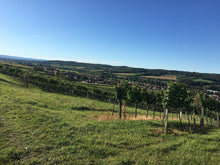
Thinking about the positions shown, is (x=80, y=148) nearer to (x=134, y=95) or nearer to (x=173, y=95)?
(x=173, y=95)

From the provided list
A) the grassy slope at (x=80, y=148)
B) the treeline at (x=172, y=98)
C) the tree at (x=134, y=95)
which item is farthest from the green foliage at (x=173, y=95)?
the tree at (x=134, y=95)

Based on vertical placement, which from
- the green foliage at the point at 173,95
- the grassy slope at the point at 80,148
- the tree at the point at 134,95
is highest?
the green foliage at the point at 173,95

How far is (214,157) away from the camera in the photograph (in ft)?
41.3

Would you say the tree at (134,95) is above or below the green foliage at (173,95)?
below

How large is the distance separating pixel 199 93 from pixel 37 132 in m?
44.2

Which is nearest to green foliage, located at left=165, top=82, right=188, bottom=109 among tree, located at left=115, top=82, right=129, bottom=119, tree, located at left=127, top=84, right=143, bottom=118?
tree, located at left=115, top=82, right=129, bottom=119

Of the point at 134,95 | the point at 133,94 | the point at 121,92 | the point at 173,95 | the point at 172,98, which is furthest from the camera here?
the point at 134,95

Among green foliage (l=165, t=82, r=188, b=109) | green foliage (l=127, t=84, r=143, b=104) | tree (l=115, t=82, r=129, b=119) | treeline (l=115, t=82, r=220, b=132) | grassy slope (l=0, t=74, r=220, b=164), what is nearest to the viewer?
grassy slope (l=0, t=74, r=220, b=164)

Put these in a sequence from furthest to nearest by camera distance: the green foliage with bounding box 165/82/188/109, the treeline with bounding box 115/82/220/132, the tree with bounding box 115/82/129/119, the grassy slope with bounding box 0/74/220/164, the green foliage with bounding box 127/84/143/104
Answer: the green foliage with bounding box 127/84/143/104, the tree with bounding box 115/82/129/119, the treeline with bounding box 115/82/220/132, the green foliage with bounding box 165/82/188/109, the grassy slope with bounding box 0/74/220/164

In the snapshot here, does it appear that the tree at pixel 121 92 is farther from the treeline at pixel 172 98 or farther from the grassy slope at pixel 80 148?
the grassy slope at pixel 80 148

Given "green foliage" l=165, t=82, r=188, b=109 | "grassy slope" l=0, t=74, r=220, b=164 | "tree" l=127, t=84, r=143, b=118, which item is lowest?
"grassy slope" l=0, t=74, r=220, b=164

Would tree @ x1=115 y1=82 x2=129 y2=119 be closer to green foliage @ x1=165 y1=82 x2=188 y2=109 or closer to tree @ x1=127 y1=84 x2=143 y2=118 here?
tree @ x1=127 y1=84 x2=143 y2=118

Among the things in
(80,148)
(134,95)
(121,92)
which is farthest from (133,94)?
(80,148)

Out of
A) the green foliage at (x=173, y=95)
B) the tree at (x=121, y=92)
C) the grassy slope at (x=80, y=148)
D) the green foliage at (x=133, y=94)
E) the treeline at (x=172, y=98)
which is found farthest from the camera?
the green foliage at (x=133, y=94)
